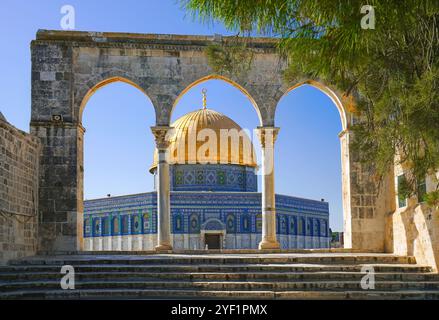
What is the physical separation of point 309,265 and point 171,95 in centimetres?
482

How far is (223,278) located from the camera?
9305 millimetres

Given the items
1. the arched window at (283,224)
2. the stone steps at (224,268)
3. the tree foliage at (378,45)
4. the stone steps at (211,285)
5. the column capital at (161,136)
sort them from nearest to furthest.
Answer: the tree foliage at (378,45)
the stone steps at (211,285)
the stone steps at (224,268)
the column capital at (161,136)
the arched window at (283,224)

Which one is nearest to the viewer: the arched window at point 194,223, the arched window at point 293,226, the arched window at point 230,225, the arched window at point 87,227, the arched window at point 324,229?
the arched window at point 194,223

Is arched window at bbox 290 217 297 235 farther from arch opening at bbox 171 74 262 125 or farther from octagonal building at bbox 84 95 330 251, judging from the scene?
arch opening at bbox 171 74 262 125

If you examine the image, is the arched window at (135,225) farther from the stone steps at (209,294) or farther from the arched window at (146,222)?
the stone steps at (209,294)

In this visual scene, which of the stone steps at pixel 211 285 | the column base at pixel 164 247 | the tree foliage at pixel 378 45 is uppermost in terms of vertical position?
the tree foliage at pixel 378 45

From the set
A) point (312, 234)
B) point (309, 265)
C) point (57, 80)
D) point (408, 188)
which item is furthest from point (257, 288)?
point (312, 234)

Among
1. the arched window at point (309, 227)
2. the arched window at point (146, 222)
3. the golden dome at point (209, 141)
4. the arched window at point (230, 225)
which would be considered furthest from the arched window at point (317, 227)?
the arched window at point (146, 222)

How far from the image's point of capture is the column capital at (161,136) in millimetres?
12625

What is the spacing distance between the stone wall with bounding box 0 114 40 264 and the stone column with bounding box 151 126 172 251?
241 cm

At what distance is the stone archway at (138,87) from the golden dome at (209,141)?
13.7m

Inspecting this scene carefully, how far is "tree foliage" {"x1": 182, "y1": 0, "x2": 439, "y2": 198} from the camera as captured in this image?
5.69 meters

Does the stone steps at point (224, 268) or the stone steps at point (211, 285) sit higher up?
the stone steps at point (224, 268)

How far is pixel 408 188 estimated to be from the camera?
7.26 m
